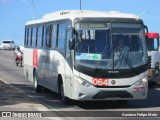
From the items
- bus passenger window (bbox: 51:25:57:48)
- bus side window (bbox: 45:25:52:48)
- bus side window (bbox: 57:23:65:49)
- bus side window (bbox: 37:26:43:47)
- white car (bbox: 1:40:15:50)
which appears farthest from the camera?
white car (bbox: 1:40:15:50)

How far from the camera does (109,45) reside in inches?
574

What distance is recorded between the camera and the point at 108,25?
1482 cm

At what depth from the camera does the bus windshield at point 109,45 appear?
14.4 m

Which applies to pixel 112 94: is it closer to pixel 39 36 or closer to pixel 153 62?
pixel 39 36

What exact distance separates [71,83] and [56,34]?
2.82 metres

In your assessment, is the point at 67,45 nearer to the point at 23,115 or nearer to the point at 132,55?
the point at 132,55

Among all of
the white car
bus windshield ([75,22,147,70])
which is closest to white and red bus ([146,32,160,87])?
bus windshield ([75,22,147,70])

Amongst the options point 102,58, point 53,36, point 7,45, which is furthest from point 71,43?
point 7,45

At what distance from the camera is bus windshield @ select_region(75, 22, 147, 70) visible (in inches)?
568

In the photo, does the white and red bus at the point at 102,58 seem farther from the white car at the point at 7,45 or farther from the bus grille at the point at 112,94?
the white car at the point at 7,45

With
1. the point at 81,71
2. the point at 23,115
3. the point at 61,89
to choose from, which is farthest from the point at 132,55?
the point at 23,115

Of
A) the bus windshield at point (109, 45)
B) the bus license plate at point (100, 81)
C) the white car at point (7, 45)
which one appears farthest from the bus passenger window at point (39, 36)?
the white car at point (7, 45)

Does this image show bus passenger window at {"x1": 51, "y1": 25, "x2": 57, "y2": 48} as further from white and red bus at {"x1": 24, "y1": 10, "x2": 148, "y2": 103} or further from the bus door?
the bus door

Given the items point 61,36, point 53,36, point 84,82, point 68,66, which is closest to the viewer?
point 84,82
